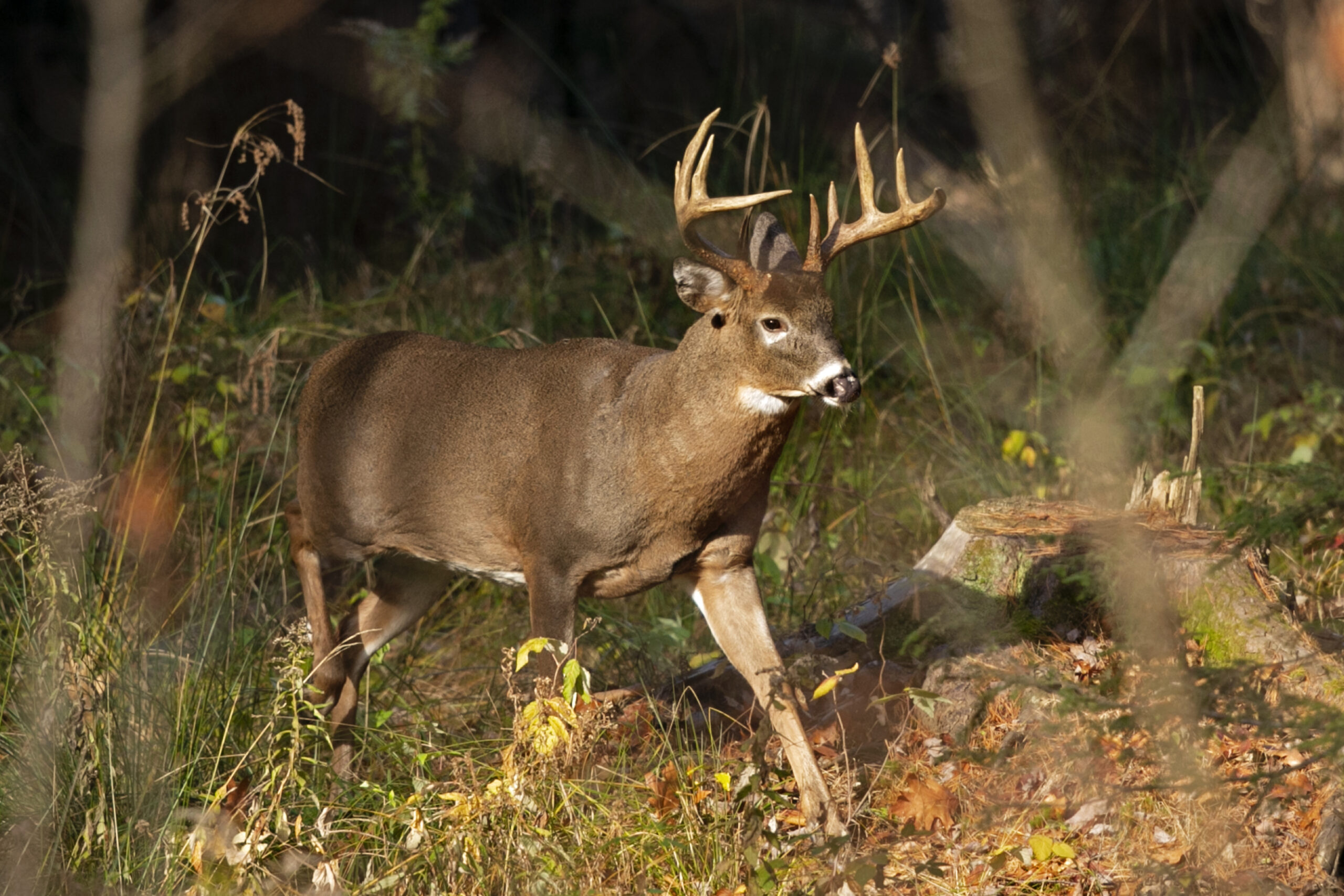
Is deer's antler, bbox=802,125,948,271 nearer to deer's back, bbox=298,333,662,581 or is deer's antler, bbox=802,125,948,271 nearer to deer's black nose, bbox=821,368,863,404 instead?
deer's black nose, bbox=821,368,863,404

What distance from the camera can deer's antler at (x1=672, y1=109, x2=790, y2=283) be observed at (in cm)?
365

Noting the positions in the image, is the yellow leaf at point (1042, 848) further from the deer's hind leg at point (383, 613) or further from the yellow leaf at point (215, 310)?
the yellow leaf at point (215, 310)

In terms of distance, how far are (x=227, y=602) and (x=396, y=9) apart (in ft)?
21.8

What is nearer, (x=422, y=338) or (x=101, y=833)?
(x=101, y=833)

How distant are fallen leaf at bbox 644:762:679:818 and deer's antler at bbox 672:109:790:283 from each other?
4.42ft

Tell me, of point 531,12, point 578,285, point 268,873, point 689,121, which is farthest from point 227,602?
point 531,12

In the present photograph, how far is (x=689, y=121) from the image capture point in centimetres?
936

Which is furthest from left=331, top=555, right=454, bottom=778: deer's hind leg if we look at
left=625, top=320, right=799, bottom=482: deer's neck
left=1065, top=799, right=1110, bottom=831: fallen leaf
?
left=1065, top=799, right=1110, bottom=831: fallen leaf

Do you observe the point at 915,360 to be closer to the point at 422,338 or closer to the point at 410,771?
the point at 422,338

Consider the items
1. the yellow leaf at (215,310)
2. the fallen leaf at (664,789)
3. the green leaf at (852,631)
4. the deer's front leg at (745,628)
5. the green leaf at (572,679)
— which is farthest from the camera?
the yellow leaf at (215,310)

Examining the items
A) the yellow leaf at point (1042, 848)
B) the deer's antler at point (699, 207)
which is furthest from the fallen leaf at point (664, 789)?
the deer's antler at point (699, 207)

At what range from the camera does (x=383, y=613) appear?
15.9ft

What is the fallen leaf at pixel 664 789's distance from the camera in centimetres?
377

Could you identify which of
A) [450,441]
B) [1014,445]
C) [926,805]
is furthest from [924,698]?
[1014,445]
